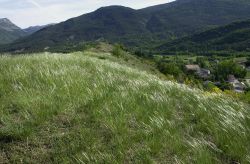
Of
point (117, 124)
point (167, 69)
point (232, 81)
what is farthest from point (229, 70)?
point (117, 124)

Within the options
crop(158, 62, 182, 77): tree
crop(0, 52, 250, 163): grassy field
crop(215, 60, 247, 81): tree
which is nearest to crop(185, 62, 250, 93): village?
crop(0, 52, 250, 163): grassy field

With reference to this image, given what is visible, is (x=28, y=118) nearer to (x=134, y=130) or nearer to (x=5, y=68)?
(x=134, y=130)

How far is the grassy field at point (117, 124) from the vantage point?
527 cm

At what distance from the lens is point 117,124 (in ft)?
20.4

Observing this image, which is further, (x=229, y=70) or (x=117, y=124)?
(x=229, y=70)

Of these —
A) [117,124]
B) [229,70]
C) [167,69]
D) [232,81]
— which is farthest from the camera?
[229,70]

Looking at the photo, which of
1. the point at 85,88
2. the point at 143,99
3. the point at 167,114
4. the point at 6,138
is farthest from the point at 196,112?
the point at 6,138

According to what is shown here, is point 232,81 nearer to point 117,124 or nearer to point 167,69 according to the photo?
point 167,69

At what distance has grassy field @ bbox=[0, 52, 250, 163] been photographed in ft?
17.3

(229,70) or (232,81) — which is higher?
(232,81)

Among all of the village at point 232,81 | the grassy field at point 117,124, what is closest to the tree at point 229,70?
the village at point 232,81

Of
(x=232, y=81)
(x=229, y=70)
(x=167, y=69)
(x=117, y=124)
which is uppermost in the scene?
(x=117, y=124)

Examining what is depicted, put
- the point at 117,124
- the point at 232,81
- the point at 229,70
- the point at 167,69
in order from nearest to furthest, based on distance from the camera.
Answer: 1. the point at 117,124
2. the point at 167,69
3. the point at 232,81
4. the point at 229,70

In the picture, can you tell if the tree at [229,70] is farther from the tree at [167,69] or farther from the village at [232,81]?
the tree at [167,69]
